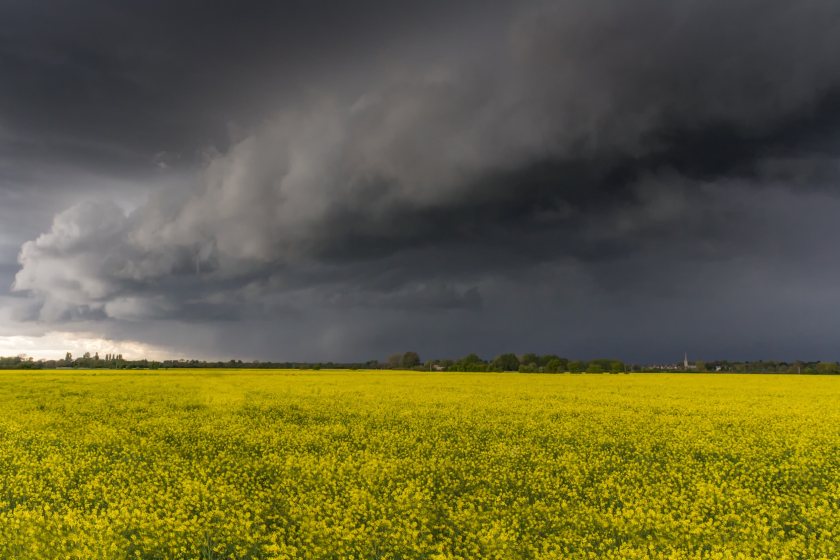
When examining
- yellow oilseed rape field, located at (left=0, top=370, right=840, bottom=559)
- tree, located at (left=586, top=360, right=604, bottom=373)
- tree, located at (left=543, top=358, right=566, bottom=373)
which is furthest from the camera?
tree, located at (left=543, top=358, right=566, bottom=373)

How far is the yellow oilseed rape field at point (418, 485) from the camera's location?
8547mm

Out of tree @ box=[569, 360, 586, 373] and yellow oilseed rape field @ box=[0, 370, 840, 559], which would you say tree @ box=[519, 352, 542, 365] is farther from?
yellow oilseed rape field @ box=[0, 370, 840, 559]

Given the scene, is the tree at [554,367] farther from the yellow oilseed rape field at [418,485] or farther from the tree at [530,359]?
the yellow oilseed rape field at [418,485]

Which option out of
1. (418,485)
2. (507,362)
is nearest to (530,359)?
(507,362)

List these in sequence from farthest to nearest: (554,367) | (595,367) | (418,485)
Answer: (554,367) → (595,367) → (418,485)

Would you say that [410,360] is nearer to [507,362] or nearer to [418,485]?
[507,362]

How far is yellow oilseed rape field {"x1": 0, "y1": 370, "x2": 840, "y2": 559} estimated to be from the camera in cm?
855

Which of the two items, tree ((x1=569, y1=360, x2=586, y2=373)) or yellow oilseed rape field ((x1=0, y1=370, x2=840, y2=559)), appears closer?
yellow oilseed rape field ((x1=0, y1=370, x2=840, y2=559))

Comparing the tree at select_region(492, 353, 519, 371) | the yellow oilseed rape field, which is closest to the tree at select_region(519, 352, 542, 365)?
the tree at select_region(492, 353, 519, 371)

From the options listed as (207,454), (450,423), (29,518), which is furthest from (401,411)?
(29,518)

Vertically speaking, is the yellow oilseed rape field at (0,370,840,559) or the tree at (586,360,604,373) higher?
the yellow oilseed rape field at (0,370,840,559)

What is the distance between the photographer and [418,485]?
11844 millimetres

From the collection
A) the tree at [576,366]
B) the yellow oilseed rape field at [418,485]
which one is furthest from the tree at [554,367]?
the yellow oilseed rape field at [418,485]

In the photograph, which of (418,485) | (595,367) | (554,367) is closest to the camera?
(418,485)
